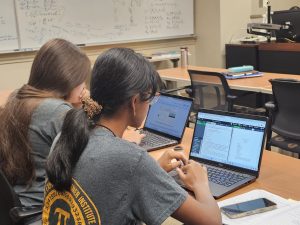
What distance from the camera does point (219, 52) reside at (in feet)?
18.4

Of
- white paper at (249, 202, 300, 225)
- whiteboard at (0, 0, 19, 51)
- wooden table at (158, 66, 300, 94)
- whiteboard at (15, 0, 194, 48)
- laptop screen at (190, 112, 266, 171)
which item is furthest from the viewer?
whiteboard at (15, 0, 194, 48)

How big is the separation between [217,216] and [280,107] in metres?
1.95

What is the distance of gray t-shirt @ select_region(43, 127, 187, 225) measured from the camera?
1.03m

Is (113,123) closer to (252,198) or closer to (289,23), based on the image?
(252,198)

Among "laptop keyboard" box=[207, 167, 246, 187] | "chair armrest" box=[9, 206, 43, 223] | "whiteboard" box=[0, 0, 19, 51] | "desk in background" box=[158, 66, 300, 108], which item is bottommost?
"chair armrest" box=[9, 206, 43, 223]

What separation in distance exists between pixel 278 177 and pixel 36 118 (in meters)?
1.04

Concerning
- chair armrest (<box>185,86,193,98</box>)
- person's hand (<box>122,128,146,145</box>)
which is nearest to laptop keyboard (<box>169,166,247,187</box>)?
person's hand (<box>122,128,146,145</box>)

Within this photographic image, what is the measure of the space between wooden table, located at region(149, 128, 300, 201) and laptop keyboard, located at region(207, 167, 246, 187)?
0.16 feet

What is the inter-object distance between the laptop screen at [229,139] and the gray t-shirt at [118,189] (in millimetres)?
636

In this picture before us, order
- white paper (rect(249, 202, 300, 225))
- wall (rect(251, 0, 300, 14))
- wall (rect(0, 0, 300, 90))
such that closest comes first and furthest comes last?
white paper (rect(249, 202, 300, 225)), wall (rect(0, 0, 300, 90)), wall (rect(251, 0, 300, 14))

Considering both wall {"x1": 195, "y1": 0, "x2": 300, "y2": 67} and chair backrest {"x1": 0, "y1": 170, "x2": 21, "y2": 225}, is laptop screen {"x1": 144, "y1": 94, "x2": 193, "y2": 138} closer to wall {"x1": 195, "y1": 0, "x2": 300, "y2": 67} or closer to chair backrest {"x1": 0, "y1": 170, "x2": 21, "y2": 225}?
chair backrest {"x1": 0, "y1": 170, "x2": 21, "y2": 225}

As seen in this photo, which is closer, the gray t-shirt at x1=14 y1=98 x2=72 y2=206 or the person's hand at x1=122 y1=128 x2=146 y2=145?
the gray t-shirt at x1=14 y1=98 x2=72 y2=206

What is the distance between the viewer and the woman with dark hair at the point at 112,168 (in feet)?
3.38

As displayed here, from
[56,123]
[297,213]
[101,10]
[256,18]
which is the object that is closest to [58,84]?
[56,123]
